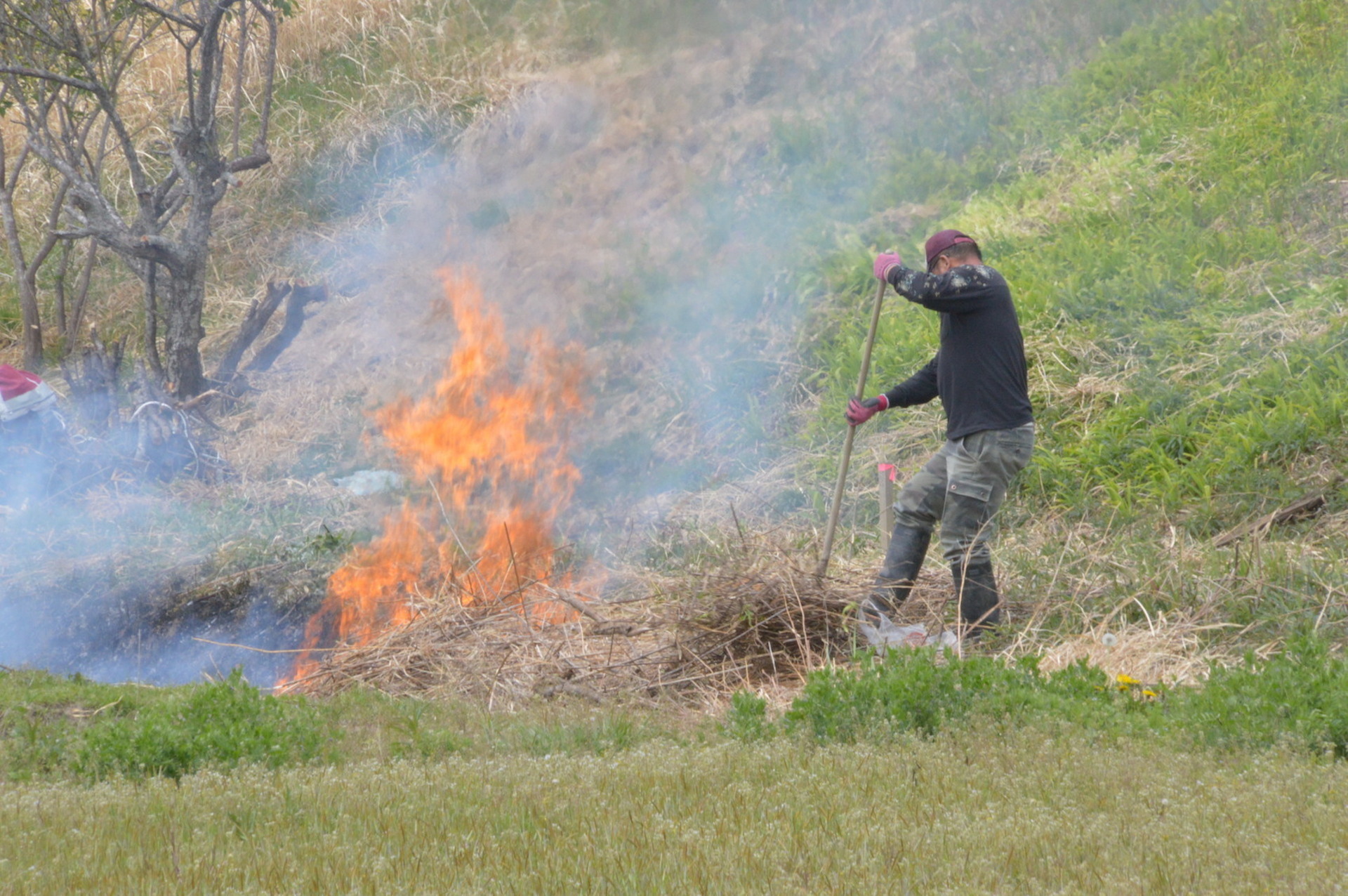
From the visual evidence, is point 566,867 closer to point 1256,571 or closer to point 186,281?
point 1256,571

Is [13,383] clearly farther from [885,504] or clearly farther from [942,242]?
[942,242]

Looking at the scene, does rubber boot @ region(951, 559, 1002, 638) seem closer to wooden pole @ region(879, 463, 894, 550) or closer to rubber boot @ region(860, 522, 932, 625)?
rubber boot @ region(860, 522, 932, 625)

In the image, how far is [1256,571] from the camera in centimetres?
655

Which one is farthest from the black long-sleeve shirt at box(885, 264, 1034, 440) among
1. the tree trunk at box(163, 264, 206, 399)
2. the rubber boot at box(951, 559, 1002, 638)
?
the tree trunk at box(163, 264, 206, 399)

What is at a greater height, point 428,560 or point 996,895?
point 996,895

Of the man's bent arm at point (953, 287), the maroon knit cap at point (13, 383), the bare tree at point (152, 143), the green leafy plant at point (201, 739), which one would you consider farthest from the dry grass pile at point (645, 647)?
the bare tree at point (152, 143)

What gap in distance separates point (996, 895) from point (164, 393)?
11133mm

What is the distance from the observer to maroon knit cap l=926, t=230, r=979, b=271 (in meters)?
6.50

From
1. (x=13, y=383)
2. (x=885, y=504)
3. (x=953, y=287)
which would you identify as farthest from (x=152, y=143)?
(x=953, y=287)

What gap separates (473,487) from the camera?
10984 mm

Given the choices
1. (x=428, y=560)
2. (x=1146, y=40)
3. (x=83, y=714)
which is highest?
(x=1146, y=40)

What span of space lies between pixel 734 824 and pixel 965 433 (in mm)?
3483

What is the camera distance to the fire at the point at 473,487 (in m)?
9.11

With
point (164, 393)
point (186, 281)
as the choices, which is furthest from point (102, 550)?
point (186, 281)
